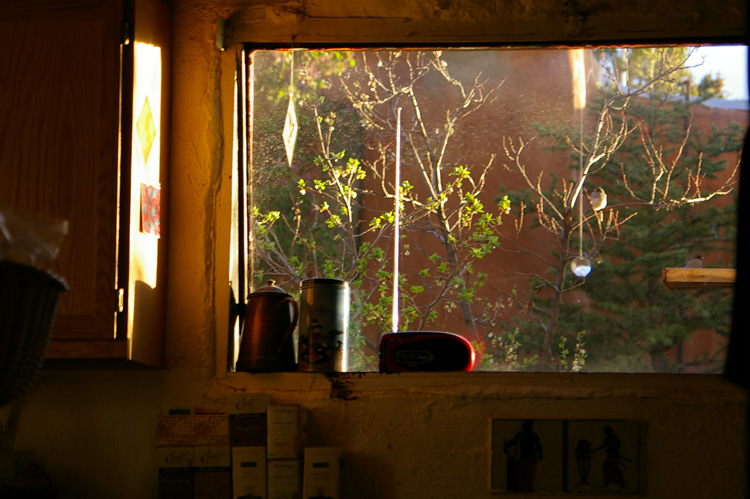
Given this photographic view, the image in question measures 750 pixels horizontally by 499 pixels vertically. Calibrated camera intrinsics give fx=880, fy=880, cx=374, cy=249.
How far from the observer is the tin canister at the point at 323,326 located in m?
2.37

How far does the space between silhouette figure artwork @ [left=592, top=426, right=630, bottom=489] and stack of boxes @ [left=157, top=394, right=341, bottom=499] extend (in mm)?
681

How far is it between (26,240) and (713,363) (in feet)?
6.25

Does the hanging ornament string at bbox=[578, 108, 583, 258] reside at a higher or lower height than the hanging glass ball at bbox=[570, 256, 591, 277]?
higher

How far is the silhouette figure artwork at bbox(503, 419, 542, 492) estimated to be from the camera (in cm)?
226

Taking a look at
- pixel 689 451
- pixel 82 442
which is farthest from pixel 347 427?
pixel 689 451

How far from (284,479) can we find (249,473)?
0.10 m

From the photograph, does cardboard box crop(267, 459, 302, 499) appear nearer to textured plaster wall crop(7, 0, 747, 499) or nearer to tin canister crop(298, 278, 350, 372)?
textured plaster wall crop(7, 0, 747, 499)

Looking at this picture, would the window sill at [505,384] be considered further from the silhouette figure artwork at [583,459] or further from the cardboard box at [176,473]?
the cardboard box at [176,473]

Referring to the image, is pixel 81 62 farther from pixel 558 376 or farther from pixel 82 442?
pixel 558 376

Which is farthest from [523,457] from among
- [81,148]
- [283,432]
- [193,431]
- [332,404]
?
[81,148]

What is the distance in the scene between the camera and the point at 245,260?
253 cm

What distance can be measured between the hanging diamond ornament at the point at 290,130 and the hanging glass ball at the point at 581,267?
2.86ft

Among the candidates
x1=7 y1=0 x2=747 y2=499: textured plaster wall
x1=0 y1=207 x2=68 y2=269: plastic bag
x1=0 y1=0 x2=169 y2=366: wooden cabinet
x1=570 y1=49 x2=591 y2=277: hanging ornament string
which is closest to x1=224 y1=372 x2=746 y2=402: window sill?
x1=7 y1=0 x2=747 y2=499: textured plaster wall

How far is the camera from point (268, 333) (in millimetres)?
2344
